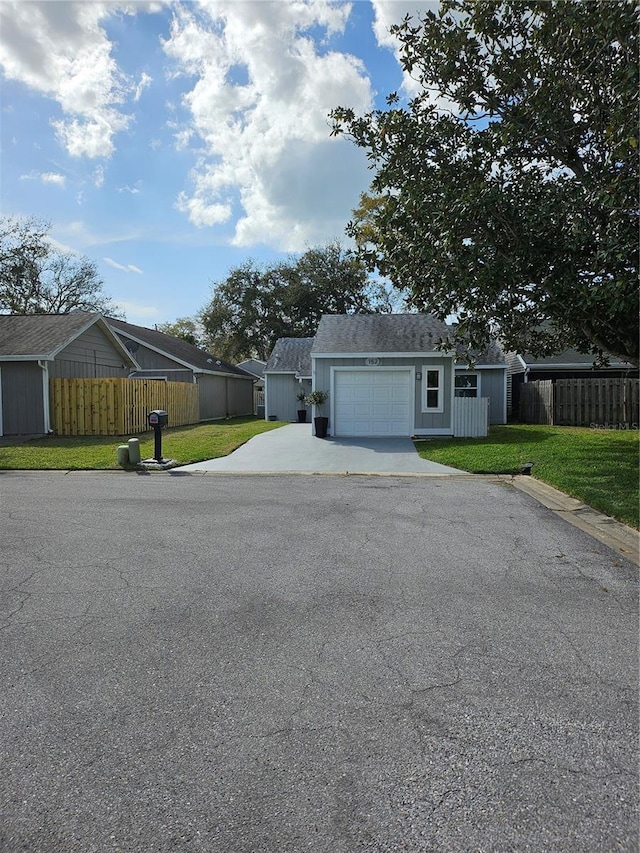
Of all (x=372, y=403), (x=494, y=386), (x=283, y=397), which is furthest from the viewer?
(x=283, y=397)

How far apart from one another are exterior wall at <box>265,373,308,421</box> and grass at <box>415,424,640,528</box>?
12.0 meters

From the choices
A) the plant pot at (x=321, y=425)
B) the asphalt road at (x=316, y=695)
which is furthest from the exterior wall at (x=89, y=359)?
the asphalt road at (x=316, y=695)

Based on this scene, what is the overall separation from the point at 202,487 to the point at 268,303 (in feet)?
120

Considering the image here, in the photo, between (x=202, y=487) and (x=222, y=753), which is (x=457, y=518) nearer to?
(x=202, y=487)

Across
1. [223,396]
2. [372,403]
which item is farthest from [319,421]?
[223,396]

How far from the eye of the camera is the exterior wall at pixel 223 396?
26.5 m

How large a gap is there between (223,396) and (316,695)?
89.7 ft

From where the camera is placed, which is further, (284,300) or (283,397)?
(284,300)

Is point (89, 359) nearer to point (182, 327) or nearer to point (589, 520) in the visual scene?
point (589, 520)

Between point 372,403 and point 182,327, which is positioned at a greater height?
point 182,327

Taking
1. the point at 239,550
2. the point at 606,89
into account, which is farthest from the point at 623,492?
the point at 606,89

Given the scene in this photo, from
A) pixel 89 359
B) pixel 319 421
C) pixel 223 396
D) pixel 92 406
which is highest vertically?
pixel 89 359

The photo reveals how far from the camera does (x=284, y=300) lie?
139ft

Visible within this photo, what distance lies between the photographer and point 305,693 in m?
2.81
